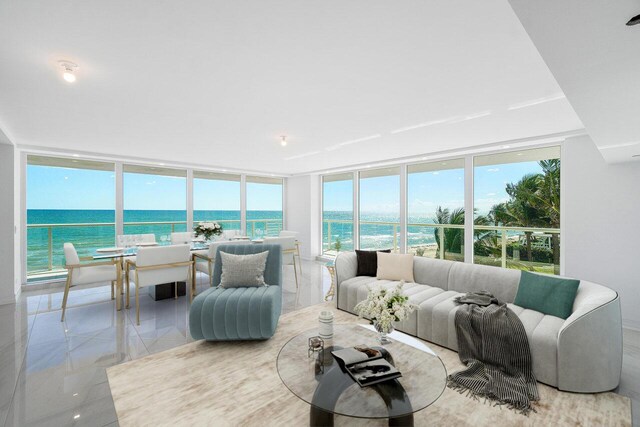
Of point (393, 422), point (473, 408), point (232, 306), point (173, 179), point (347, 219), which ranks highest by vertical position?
point (173, 179)

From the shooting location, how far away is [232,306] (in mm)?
2861

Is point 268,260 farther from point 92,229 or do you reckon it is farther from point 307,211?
point 92,229

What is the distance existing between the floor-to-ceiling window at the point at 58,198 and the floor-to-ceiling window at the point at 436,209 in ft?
21.6

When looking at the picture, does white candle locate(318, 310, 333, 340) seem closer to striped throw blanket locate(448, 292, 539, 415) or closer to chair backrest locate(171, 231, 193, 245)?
striped throw blanket locate(448, 292, 539, 415)

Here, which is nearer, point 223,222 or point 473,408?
point 473,408

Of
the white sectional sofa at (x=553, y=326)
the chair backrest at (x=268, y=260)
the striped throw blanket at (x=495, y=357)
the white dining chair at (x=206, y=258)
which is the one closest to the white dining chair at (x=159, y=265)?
the white dining chair at (x=206, y=258)

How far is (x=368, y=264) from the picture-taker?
425 cm

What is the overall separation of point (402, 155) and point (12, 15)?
534cm

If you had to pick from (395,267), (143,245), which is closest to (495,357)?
(395,267)

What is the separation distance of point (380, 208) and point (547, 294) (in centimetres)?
451

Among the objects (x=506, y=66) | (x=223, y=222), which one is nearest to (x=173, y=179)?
(x=223, y=222)

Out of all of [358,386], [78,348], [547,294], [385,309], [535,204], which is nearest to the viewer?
[358,386]

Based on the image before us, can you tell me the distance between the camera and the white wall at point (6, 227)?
4.21 m

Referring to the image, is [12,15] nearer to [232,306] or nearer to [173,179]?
[232,306]
